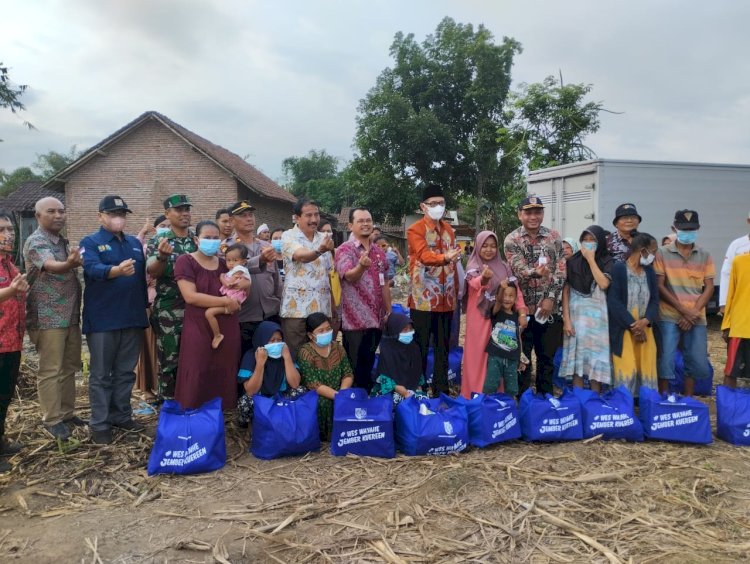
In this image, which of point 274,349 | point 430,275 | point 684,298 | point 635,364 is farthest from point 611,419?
point 274,349

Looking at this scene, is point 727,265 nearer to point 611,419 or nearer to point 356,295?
point 611,419

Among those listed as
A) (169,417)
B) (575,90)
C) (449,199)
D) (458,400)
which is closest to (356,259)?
(458,400)

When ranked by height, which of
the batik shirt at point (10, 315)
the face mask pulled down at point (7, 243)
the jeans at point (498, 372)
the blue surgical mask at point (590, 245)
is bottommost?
the jeans at point (498, 372)

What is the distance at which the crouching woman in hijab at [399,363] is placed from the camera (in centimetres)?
461

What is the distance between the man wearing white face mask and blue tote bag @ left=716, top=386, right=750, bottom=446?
240 cm

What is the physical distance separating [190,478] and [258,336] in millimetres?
1219

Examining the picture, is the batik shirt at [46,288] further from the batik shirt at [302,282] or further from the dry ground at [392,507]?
the batik shirt at [302,282]

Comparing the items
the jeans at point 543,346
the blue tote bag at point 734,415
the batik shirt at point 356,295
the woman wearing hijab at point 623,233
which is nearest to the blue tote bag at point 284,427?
the batik shirt at point 356,295

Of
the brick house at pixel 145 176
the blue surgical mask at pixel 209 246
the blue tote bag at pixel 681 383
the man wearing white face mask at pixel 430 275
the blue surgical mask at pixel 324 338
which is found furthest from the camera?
the brick house at pixel 145 176

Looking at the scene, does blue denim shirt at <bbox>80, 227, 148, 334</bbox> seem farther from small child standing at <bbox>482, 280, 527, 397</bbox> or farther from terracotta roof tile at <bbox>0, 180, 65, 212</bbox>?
terracotta roof tile at <bbox>0, 180, 65, 212</bbox>

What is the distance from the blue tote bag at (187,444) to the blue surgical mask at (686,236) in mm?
4536

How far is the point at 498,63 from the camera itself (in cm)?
2358

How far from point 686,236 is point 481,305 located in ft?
7.09

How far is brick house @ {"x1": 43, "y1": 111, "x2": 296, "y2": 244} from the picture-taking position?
21688 millimetres
